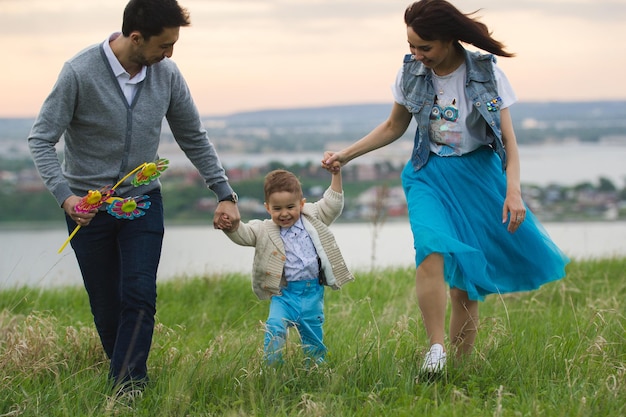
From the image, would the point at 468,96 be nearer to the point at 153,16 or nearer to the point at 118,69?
the point at 153,16

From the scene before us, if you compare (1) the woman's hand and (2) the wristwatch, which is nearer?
(1) the woman's hand

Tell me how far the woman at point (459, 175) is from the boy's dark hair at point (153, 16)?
1.13 m

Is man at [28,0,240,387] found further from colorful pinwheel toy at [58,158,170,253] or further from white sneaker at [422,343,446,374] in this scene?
white sneaker at [422,343,446,374]

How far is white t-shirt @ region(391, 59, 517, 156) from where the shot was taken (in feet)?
15.7

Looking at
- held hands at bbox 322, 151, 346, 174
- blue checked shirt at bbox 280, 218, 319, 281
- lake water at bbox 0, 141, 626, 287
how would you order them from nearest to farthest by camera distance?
blue checked shirt at bbox 280, 218, 319, 281
held hands at bbox 322, 151, 346, 174
lake water at bbox 0, 141, 626, 287

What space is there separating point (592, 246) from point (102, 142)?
22.1ft

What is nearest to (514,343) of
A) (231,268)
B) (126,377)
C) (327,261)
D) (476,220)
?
(476,220)

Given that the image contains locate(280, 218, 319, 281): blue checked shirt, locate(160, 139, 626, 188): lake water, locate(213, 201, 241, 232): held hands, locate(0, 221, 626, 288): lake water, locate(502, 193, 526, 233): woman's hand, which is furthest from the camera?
locate(160, 139, 626, 188): lake water

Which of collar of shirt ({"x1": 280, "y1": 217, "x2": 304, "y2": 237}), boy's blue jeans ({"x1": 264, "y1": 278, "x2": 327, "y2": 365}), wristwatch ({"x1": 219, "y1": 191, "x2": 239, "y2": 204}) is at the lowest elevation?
boy's blue jeans ({"x1": 264, "y1": 278, "x2": 327, "y2": 365})

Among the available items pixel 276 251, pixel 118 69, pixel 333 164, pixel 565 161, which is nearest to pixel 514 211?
pixel 333 164

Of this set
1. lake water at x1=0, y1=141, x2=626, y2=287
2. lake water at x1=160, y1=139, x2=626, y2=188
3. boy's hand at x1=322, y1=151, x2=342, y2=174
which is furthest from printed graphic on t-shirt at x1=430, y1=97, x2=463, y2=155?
lake water at x1=160, y1=139, x2=626, y2=188

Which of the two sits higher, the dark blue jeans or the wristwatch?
the wristwatch

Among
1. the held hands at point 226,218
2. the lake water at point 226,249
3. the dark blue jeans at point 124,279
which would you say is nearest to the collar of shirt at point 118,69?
the dark blue jeans at point 124,279

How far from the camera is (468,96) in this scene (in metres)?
4.75
